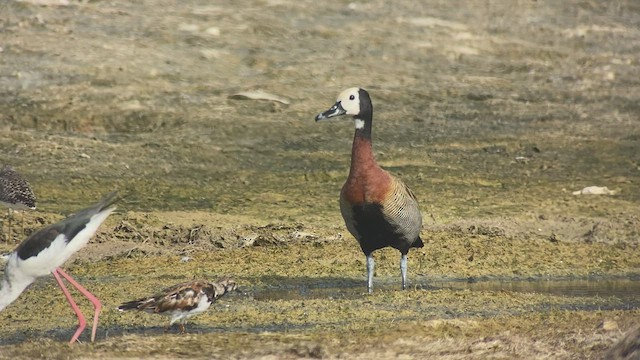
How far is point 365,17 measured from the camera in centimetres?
2586

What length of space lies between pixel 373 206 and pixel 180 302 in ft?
7.43

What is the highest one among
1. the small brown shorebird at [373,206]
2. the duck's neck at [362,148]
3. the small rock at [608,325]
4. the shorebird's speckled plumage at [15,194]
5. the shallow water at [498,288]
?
the duck's neck at [362,148]

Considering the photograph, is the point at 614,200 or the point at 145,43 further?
the point at 145,43

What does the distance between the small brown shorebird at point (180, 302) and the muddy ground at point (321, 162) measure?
206 millimetres

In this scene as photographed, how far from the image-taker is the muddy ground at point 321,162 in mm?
10609

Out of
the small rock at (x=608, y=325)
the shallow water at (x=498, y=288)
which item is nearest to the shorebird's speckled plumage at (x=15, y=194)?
the shallow water at (x=498, y=288)

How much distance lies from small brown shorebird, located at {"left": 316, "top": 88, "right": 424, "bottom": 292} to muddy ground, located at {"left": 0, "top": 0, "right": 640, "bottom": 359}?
0.52 metres

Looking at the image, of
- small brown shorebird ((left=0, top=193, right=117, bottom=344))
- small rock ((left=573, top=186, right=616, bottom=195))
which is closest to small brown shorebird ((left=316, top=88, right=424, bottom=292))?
small brown shorebird ((left=0, top=193, right=117, bottom=344))

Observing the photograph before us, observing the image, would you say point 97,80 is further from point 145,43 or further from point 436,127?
point 436,127

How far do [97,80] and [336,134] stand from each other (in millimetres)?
3751

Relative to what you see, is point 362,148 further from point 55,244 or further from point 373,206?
point 55,244

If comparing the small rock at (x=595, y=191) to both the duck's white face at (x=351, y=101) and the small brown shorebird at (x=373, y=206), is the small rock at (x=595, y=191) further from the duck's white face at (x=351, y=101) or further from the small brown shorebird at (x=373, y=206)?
the duck's white face at (x=351, y=101)

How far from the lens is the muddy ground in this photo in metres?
10.6

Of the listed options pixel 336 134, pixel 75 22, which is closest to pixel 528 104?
pixel 336 134
